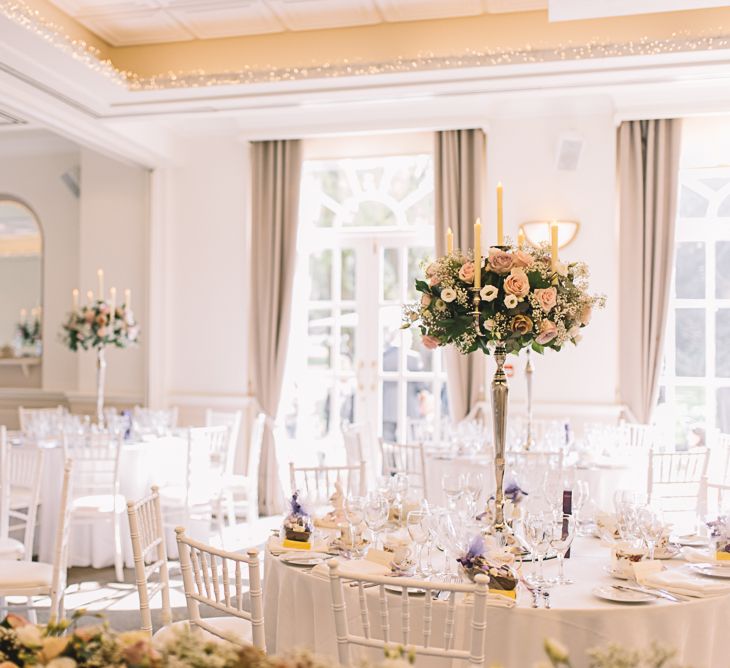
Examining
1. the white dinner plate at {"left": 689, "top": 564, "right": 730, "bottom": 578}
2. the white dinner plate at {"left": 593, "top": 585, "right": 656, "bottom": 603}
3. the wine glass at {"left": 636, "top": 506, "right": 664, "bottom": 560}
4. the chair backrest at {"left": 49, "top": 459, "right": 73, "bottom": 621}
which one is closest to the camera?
the white dinner plate at {"left": 593, "top": 585, "right": 656, "bottom": 603}

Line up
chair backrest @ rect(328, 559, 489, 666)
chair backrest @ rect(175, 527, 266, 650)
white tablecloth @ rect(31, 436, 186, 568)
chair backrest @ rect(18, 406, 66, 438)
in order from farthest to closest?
chair backrest @ rect(18, 406, 66, 438)
white tablecloth @ rect(31, 436, 186, 568)
chair backrest @ rect(175, 527, 266, 650)
chair backrest @ rect(328, 559, 489, 666)

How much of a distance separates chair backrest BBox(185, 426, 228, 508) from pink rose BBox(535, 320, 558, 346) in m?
3.36

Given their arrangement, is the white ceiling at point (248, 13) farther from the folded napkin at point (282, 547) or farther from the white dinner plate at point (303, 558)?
the white dinner plate at point (303, 558)

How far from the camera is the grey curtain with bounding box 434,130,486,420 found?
7.30 metres

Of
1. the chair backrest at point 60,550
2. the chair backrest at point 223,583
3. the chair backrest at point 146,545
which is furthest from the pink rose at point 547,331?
the chair backrest at point 60,550

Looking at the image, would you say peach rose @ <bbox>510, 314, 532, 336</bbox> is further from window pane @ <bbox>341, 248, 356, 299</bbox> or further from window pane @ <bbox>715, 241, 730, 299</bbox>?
window pane @ <bbox>341, 248, 356, 299</bbox>

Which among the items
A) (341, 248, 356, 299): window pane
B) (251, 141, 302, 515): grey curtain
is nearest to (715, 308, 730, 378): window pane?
(341, 248, 356, 299): window pane

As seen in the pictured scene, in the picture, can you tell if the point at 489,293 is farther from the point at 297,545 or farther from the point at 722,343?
the point at 722,343

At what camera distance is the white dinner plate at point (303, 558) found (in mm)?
3104

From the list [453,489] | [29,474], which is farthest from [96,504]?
[453,489]

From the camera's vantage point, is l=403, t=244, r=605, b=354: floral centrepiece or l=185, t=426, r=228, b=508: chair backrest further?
l=185, t=426, r=228, b=508: chair backrest

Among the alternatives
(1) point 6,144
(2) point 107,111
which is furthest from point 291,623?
(1) point 6,144

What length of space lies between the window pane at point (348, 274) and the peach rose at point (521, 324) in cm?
502

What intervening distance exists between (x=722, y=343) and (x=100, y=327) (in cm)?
512
